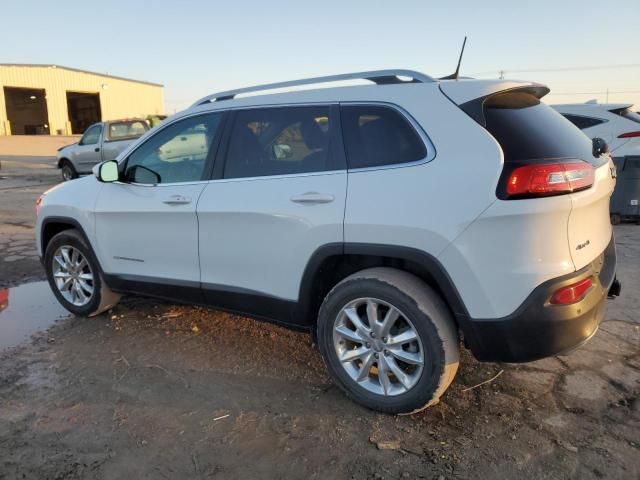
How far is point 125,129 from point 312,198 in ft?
46.6

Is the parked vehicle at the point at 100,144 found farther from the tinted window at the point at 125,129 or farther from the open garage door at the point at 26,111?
the open garage door at the point at 26,111

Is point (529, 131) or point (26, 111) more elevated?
point (26, 111)

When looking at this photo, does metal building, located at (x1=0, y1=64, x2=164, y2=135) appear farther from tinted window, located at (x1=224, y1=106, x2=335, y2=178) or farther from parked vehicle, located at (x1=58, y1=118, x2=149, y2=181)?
tinted window, located at (x1=224, y1=106, x2=335, y2=178)

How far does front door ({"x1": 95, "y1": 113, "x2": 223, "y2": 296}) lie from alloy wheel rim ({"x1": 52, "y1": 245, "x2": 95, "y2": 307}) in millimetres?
360

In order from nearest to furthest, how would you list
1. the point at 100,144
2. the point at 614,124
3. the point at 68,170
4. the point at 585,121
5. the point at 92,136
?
1. the point at 614,124
2. the point at 585,121
3. the point at 100,144
4. the point at 92,136
5. the point at 68,170

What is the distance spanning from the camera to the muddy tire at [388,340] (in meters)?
2.72

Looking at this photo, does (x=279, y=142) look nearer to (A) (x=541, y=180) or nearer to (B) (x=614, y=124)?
(A) (x=541, y=180)

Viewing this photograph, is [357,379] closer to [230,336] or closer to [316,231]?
[316,231]

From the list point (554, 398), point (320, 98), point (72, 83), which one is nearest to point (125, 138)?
point (320, 98)

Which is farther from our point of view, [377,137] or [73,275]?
[73,275]

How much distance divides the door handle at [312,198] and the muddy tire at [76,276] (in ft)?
7.04

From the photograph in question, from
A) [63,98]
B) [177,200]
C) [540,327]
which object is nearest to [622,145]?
[540,327]

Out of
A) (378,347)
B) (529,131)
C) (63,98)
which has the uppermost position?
(63,98)

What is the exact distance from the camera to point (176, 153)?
3.94m
